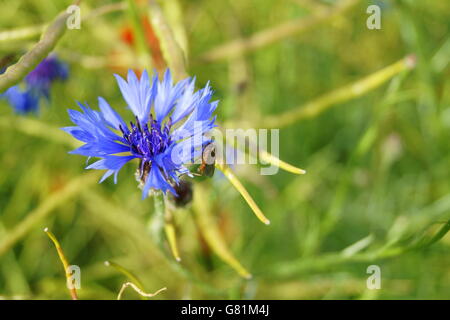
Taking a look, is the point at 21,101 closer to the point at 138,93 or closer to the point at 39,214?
the point at 39,214

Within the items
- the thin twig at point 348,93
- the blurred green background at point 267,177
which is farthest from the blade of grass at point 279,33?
the thin twig at point 348,93

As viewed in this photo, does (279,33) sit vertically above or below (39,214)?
above

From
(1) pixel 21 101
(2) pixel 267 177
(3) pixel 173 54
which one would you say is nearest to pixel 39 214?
(1) pixel 21 101

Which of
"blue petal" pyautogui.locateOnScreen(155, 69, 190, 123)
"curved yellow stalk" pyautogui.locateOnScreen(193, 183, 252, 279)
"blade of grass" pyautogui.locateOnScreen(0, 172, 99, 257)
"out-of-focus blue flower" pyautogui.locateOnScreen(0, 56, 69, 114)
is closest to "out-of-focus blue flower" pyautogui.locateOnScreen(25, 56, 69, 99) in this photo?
"out-of-focus blue flower" pyautogui.locateOnScreen(0, 56, 69, 114)

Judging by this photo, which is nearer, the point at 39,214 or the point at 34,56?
the point at 34,56

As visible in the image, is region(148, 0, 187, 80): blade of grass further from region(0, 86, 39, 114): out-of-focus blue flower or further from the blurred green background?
region(0, 86, 39, 114): out-of-focus blue flower

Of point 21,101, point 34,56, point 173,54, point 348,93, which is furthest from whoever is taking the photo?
point 21,101

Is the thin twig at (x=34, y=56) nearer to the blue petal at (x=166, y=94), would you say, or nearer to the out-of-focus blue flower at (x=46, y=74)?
the blue petal at (x=166, y=94)
